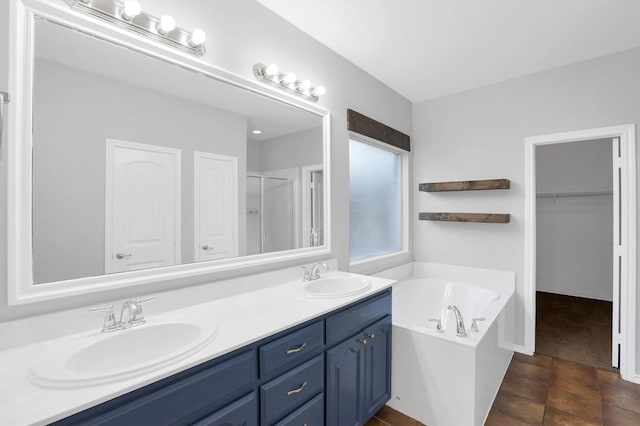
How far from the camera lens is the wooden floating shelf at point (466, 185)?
292 centimetres

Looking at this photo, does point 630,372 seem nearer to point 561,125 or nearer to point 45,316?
point 561,125

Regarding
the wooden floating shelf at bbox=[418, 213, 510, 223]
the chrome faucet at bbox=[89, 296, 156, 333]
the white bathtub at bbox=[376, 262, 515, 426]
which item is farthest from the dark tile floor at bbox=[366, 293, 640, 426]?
the chrome faucet at bbox=[89, 296, 156, 333]

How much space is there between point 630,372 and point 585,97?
225 centimetres

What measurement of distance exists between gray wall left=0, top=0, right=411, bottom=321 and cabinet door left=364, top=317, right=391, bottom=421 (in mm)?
677

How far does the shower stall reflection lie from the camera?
1881mm

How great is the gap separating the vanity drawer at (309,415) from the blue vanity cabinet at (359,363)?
0.17 ft

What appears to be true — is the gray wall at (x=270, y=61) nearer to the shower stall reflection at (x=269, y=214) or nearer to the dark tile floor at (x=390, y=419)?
the shower stall reflection at (x=269, y=214)

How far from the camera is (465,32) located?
2.20 meters

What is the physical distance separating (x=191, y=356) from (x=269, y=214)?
3.57 ft

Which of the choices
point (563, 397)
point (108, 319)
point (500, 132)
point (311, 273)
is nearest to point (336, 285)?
point (311, 273)

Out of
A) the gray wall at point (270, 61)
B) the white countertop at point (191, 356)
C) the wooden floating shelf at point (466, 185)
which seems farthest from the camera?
the wooden floating shelf at point (466, 185)

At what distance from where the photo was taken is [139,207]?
1404 millimetres

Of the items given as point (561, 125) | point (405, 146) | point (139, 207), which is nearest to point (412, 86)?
point (405, 146)

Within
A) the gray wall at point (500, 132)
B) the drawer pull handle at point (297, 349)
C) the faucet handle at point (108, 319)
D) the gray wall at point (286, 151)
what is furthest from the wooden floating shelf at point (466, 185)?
the faucet handle at point (108, 319)
